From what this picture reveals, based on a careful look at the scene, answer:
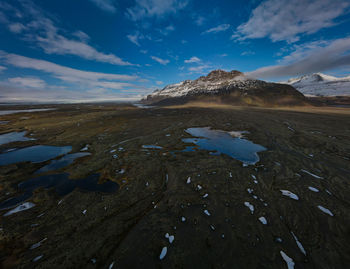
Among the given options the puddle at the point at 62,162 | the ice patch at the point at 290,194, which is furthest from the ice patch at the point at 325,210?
the puddle at the point at 62,162

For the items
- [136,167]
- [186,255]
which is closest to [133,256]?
[186,255]

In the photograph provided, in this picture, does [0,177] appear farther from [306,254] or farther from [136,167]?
[306,254]

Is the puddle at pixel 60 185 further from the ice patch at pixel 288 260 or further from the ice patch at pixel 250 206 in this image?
the ice patch at pixel 288 260

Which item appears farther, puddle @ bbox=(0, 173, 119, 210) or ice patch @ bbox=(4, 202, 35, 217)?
puddle @ bbox=(0, 173, 119, 210)

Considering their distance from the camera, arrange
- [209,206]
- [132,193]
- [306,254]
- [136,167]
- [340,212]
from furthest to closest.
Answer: [136,167] → [132,193] → [209,206] → [340,212] → [306,254]

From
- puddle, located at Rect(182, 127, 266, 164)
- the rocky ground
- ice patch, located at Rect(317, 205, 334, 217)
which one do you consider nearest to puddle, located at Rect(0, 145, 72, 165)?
the rocky ground

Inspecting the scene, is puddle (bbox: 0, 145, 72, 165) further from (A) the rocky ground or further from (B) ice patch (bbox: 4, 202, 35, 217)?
(B) ice patch (bbox: 4, 202, 35, 217)
